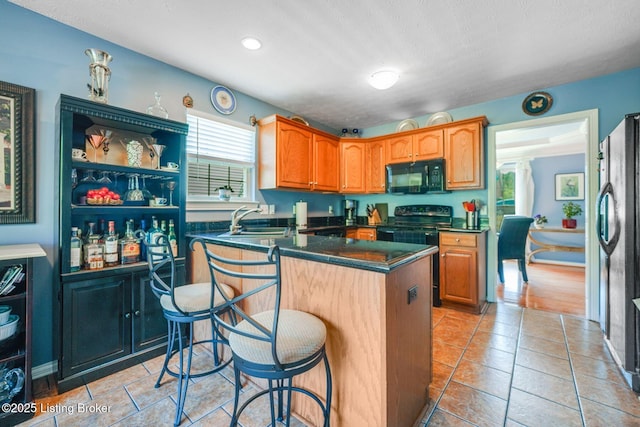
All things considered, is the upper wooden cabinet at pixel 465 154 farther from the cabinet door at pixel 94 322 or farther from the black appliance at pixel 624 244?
the cabinet door at pixel 94 322

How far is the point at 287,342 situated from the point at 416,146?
10.8ft

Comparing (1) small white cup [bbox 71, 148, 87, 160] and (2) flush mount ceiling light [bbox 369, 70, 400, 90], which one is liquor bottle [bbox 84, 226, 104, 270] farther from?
(2) flush mount ceiling light [bbox 369, 70, 400, 90]

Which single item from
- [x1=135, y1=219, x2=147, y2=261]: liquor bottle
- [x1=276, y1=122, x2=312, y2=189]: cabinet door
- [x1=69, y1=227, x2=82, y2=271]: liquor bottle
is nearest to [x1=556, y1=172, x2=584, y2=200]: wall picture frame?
[x1=276, y1=122, x2=312, y2=189]: cabinet door

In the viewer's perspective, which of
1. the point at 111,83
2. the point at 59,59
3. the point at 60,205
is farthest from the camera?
the point at 111,83

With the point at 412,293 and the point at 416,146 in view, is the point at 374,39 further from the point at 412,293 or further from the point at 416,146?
the point at 412,293

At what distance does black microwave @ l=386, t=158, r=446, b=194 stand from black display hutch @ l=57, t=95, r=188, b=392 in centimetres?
270

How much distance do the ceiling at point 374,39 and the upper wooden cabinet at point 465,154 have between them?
0.42 m

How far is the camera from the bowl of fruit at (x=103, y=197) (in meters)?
1.97

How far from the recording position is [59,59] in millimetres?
1960

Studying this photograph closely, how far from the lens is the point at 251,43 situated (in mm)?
2174

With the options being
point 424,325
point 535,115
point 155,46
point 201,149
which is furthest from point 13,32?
point 535,115

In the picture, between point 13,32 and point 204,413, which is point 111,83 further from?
point 204,413

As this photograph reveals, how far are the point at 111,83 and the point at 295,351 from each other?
2.53 metres

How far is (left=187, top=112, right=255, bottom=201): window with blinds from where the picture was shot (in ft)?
9.10
